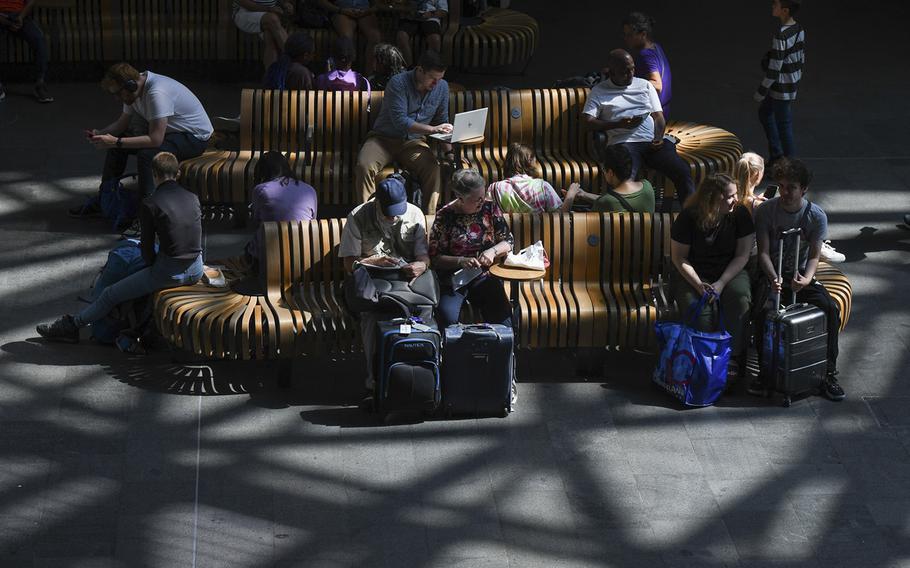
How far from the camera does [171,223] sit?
8500 mm

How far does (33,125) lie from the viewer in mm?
12641

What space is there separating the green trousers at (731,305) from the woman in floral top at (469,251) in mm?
1048

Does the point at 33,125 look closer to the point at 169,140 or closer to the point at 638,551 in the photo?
the point at 169,140

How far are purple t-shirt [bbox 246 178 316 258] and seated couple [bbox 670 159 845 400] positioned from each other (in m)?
2.39

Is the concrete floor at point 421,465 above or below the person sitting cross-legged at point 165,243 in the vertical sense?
below

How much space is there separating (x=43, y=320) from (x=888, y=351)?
554 centimetres

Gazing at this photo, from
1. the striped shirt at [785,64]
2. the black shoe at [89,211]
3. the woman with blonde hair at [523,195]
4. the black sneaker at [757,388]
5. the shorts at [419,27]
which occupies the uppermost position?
the striped shirt at [785,64]

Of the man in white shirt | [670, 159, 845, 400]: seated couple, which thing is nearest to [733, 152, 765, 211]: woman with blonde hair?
[670, 159, 845, 400]: seated couple

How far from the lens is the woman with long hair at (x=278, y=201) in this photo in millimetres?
8977

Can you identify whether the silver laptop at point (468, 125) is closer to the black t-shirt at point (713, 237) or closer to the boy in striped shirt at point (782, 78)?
the black t-shirt at point (713, 237)

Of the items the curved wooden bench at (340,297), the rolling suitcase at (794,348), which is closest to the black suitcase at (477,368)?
the curved wooden bench at (340,297)

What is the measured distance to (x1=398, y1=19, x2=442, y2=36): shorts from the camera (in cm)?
1370

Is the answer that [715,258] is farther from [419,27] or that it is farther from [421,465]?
[419,27]

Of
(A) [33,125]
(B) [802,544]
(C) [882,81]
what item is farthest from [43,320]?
(C) [882,81]
